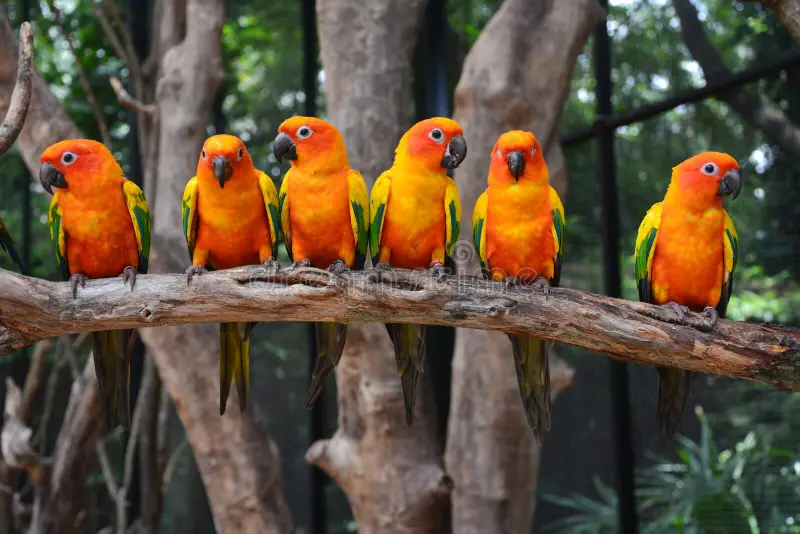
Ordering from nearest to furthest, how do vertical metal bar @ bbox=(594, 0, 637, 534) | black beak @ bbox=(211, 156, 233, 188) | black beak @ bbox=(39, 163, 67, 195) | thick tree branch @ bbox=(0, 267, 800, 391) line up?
1. thick tree branch @ bbox=(0, 267, 800, 391)
2. black beak @ bbox=(211, 156, 233, 188)
3. black beak @ bbox=(39, 163, 67, 195)
4. vertical metal bar @ bbox=(594, 0, 637, 534)

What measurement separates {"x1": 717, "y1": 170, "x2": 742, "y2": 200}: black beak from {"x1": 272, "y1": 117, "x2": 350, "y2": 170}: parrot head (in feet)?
4.91

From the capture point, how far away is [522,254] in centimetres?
298

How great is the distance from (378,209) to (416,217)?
158mm

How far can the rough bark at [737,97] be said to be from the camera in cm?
405

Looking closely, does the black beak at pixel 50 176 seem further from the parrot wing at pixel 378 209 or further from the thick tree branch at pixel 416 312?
the parrot wing at pixel 378 209

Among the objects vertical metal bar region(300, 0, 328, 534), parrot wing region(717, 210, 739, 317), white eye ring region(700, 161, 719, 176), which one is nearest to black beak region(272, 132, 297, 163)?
white eye ring region(700, 161, 719, 176)

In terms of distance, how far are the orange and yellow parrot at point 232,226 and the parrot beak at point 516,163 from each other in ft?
3.16

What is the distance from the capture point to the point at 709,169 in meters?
2.88

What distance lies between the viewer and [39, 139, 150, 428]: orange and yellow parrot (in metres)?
2.93

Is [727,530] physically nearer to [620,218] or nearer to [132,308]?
[620,218]

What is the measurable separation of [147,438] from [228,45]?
2.99 metres

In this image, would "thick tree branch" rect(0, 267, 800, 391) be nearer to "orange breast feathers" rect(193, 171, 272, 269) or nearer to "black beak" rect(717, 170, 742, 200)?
"orange breast feathers" rect(193, 171, 272, 269)

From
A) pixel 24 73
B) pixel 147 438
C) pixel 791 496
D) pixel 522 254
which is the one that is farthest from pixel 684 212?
pixel 147 438

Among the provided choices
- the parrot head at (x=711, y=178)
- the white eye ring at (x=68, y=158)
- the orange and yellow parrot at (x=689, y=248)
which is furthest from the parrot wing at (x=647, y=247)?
the white eye ring at (x=68, y=158)
